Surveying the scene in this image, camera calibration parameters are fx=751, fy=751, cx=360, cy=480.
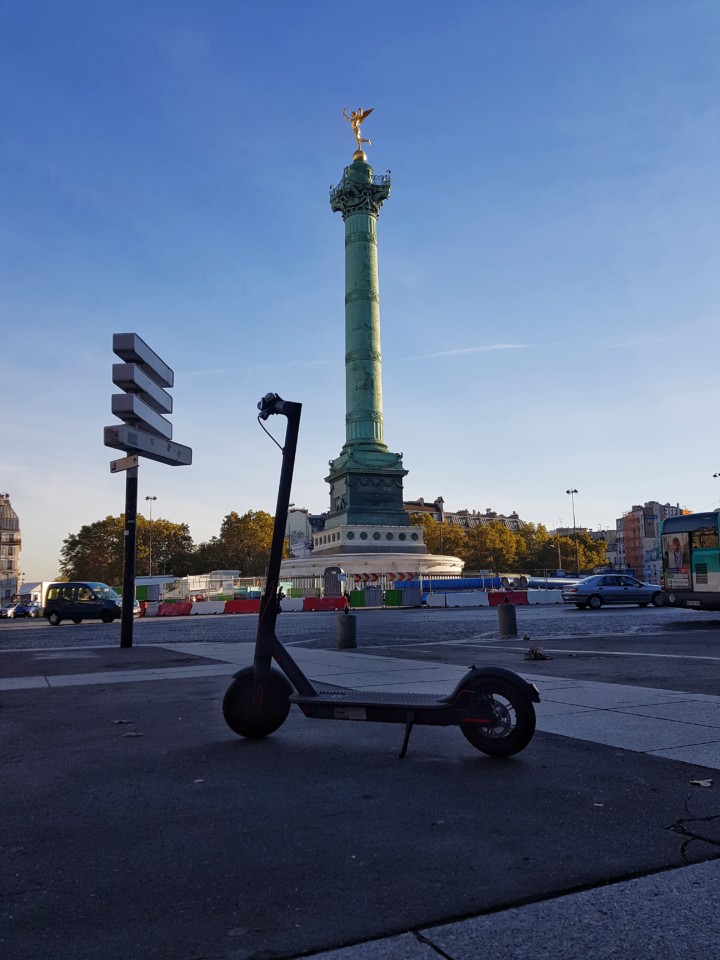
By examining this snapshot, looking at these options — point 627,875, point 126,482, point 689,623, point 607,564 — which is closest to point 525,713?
point 627,875

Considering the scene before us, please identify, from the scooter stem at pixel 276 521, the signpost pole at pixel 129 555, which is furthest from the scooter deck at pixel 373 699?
the signpost pole at pixel 129 555

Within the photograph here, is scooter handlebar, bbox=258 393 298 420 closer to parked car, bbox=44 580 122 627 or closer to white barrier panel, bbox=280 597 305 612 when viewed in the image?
parked car, bbox=44 580 122 627

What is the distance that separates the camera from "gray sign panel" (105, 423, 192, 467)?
13.4 m

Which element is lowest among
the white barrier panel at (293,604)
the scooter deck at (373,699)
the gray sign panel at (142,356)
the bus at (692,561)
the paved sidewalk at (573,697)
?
the white barrier panel at (293,604)

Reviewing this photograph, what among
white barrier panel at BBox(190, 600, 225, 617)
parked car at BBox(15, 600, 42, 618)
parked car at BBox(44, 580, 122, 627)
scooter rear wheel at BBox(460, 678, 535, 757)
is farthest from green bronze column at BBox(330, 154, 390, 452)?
scooter rear wheel at BBox(460, 678, 535, 757)

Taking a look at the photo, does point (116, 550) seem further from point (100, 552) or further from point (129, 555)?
point (129, 555)

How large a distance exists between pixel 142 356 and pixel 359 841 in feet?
41.7

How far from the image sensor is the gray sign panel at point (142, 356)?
554 inches

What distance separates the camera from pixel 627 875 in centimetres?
278

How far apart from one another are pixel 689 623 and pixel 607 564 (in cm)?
13572

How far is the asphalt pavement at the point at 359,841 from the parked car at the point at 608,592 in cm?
2686

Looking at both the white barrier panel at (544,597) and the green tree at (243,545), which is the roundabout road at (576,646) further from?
the green tree at (243,545)

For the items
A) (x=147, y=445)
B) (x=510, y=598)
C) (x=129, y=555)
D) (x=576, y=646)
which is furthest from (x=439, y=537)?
(x=147, y=445)

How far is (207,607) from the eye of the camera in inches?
1563
